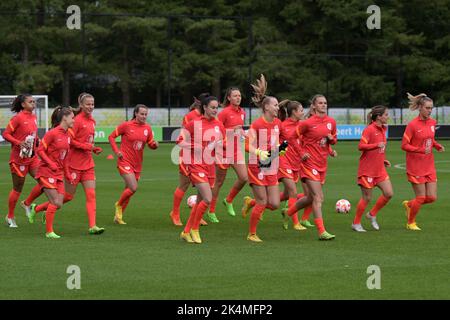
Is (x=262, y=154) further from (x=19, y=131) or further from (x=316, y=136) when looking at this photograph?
(x=19, y=131)

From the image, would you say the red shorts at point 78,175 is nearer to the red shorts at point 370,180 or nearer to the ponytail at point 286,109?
the ponytail at point 286,109

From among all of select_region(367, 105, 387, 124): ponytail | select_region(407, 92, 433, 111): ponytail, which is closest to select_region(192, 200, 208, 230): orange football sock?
select_region(367, 105, 387, 124): ponytail

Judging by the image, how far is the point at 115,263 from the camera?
13312mm

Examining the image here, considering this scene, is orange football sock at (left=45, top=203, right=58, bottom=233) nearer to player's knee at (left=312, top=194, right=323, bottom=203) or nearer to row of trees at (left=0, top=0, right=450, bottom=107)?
player's knee at (left=312, top=194, right=323, bottom=203)

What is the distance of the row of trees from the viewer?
5650 cm

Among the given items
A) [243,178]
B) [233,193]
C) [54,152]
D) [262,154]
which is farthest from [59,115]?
[233,193]

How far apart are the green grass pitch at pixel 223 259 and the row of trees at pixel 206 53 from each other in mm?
34604

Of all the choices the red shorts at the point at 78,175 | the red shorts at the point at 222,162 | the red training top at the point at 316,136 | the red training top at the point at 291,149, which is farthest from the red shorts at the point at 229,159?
the red shorts at the point at 78,175

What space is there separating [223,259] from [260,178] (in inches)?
88.5

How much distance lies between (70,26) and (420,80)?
66.0ft

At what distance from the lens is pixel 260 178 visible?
15.6m

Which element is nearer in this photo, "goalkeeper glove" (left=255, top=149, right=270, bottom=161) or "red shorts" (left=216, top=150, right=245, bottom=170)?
"goalkeeper glove" (left=255, top=149, right=270, bottom=161)

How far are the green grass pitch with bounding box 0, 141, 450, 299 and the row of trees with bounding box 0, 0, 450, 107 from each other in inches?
1362

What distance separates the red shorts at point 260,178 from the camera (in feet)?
51.2
